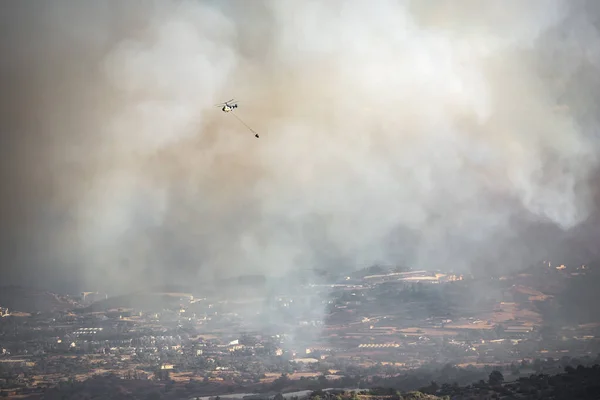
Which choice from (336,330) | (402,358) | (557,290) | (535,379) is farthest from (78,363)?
(557,290)

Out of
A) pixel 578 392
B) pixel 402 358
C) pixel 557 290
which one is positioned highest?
pixel 557 290

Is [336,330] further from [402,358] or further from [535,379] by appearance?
[535,379]

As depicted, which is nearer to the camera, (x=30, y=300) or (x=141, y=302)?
(x=141, y=302)

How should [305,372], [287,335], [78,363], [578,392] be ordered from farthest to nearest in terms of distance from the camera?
1. [287,335]
2. [78,363]
3. [305,372]
4. [578,392]

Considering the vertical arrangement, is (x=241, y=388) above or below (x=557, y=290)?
below

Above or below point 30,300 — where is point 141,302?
below

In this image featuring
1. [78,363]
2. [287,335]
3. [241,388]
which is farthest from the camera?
[287,335]

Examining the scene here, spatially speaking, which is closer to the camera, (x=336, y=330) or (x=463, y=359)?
(x=463, y=359)
